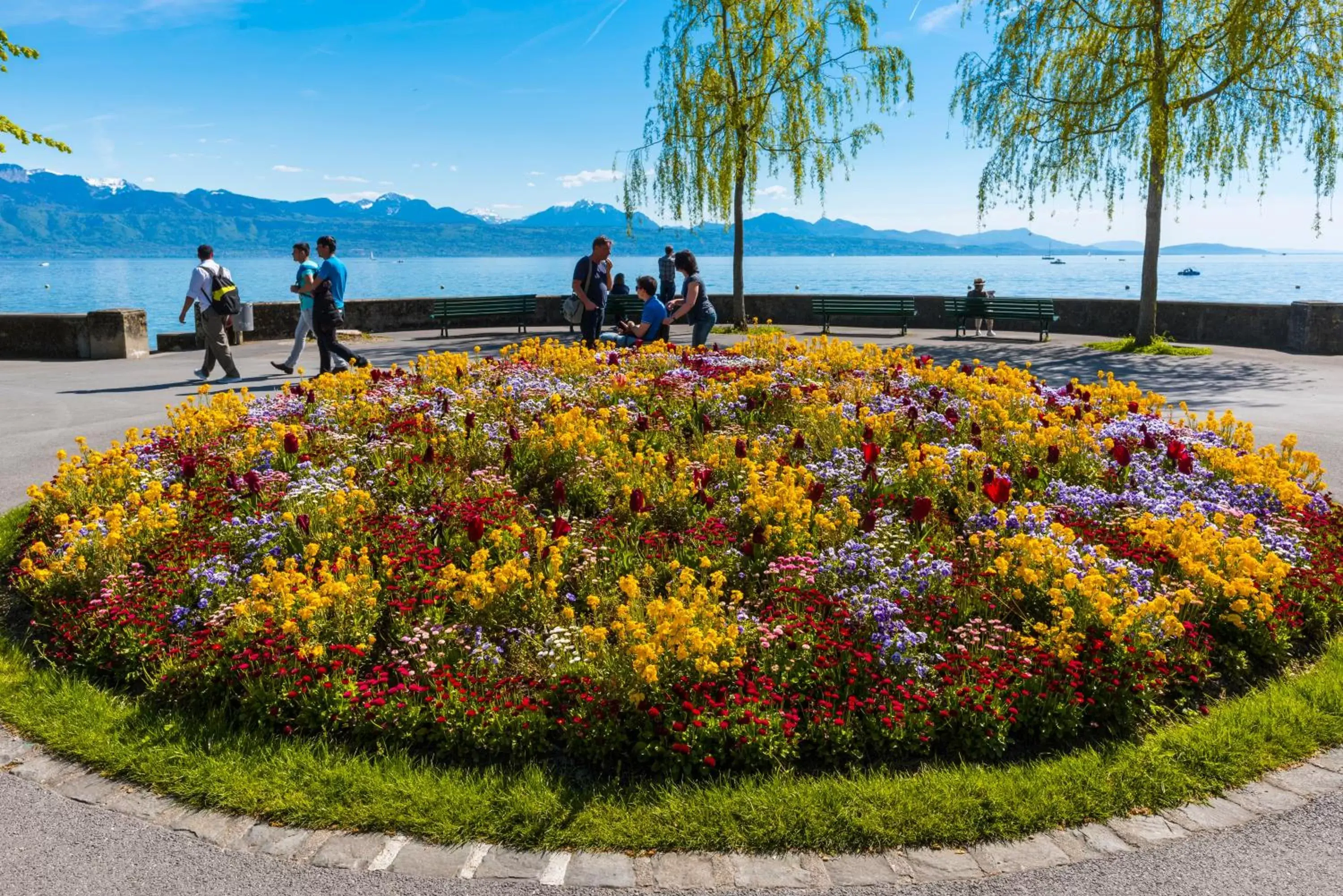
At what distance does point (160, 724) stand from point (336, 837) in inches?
48.8

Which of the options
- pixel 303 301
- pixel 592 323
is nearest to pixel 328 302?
pixel 303 301

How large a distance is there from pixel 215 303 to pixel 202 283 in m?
0.35

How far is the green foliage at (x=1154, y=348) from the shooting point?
17.3m

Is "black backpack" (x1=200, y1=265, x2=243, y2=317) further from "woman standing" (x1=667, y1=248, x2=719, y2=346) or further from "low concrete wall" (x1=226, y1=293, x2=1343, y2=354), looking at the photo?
"woman standing" (x1=667, y1=248, x2=719, y2=346)

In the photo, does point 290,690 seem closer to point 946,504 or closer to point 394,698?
point 394,698

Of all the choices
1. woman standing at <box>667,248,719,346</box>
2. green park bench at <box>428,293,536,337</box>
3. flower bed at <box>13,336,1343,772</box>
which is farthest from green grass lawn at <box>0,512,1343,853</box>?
green park bench at <box>428,293,536,337</box>

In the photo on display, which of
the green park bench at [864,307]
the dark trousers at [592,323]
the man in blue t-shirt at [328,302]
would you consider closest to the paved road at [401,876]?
the dark trousers at [592,323]

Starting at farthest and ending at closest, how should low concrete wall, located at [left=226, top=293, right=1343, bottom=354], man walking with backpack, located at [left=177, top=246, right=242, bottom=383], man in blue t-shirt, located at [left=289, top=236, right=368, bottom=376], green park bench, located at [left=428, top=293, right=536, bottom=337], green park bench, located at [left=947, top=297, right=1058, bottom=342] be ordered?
1. green park bench, located at [left=428, top=293, right=536, bottom=337]
2. green park bench, located at [left=947, top=297, right=1058, bottom=342]
3. low concrete wall, located at [left=226, top=293, right=1343, bottom=354]
4. man walking with backpack, located at [left=177, top=246, right=242, bottom=383]
5. man in blue t-shirt, located at [left=289, top=236, right=368, bottom=376]

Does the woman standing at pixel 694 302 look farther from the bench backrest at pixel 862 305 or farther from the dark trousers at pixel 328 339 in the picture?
the bench backrest at pixel 862 305

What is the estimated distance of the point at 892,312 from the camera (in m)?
22.6

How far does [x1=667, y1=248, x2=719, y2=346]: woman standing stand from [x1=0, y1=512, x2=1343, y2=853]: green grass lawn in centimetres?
776

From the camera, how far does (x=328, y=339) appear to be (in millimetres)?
12648

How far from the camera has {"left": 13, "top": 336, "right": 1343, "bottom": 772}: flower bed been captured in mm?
4020

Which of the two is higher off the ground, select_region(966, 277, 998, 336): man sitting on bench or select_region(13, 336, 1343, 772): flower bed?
select_region(966, 277, 998, 336): man sitting on bench
